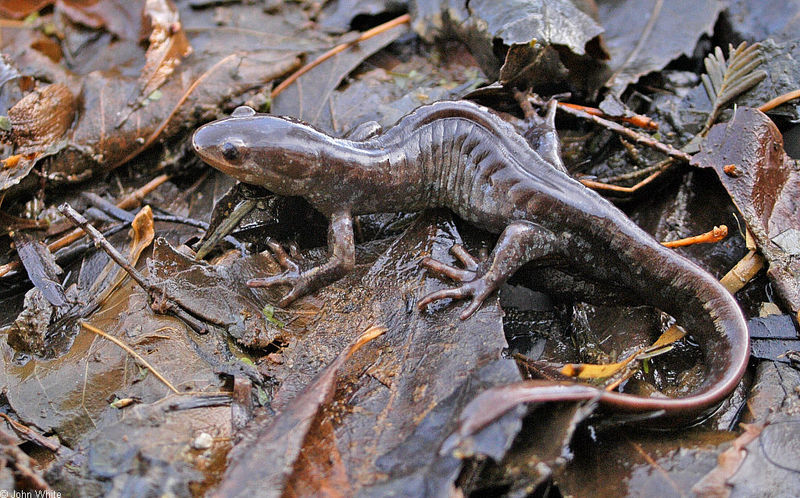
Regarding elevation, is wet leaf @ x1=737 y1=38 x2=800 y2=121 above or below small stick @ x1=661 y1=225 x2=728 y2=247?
above

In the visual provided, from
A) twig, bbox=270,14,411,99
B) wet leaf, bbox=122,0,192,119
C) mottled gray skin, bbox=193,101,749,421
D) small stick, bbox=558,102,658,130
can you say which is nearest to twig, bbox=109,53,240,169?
wet leaf, bbox=122,0,192,119

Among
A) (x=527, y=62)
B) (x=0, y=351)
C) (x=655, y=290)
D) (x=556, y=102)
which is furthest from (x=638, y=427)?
(x=0, y=351)

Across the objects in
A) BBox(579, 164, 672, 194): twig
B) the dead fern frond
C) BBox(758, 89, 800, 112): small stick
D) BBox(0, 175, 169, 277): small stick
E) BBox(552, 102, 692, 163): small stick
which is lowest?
BBox(579, 164, 672, 194): twig

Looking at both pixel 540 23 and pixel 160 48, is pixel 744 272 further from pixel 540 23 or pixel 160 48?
pixel 160 48

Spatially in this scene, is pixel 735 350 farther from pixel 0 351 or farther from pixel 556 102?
pixel 0 351

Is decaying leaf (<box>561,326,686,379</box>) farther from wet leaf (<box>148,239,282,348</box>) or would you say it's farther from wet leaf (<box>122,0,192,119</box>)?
wet leaf (<box>122,0,192,119</box>)

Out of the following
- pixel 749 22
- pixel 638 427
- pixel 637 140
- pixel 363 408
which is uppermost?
pixel 749 22

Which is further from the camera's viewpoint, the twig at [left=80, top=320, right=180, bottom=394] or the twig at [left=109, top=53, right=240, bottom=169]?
the twig at [left=109, top=53, right=240, bottom=169]

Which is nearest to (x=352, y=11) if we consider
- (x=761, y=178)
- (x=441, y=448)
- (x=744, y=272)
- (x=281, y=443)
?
(x=761, y=178)
